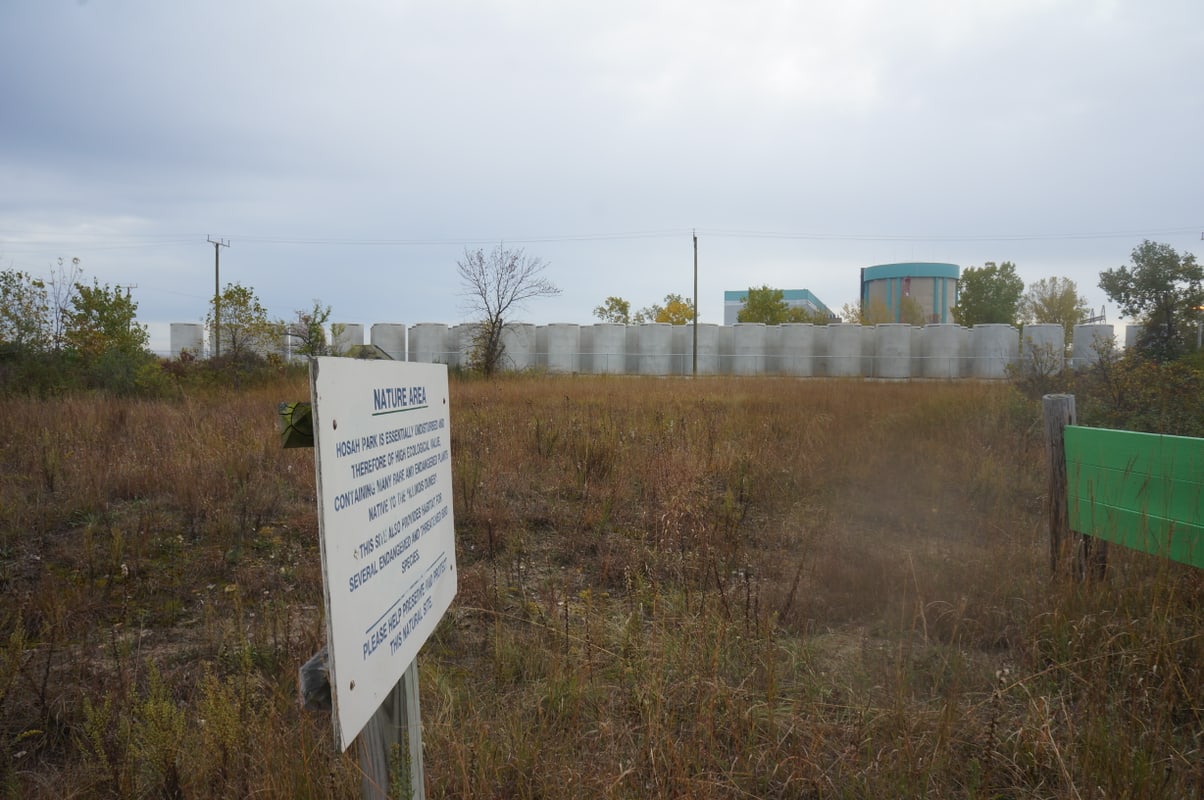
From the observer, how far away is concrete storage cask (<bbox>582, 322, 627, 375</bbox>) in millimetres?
41031

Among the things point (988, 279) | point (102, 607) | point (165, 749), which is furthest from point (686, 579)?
point (988, 279)

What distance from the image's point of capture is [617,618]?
387cm

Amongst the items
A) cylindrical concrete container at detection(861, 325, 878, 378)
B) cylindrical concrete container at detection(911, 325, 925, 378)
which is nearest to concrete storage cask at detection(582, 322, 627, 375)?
cylindrical concrete container at detection(861, 325, 878, 378)

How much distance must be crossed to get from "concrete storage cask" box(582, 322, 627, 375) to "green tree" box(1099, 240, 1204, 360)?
76.8 feet

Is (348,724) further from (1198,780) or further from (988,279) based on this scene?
(988,279)

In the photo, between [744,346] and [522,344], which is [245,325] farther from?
[744,346]

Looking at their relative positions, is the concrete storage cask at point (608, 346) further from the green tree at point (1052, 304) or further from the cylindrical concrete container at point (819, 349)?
the green tree at point (1052, 304)

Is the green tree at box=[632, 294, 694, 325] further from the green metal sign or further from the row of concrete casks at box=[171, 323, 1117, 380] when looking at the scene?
the green metal sign

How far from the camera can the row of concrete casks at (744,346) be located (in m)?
40.8

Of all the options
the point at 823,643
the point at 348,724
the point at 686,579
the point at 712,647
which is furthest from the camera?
the point at 686,579

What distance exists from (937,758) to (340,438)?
2.21m

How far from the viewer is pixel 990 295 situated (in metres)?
62.6

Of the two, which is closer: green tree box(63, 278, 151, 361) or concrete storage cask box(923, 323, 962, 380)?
green tree box(63, 278, 151, 361)

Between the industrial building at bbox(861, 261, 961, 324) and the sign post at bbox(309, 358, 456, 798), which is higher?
the industrial building at bbox(861, 261, 961, 324)
